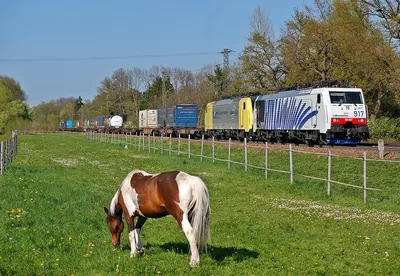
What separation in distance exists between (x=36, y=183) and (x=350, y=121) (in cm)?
1824

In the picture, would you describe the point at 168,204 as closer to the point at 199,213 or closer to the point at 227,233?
the point at 199,213

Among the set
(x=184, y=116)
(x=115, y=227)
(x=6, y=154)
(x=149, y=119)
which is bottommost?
(x=115, y=227)

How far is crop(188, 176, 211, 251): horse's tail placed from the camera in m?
8.34

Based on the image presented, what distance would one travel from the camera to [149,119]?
72.8m

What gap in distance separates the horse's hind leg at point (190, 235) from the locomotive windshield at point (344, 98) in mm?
23366

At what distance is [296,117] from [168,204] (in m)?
25.9

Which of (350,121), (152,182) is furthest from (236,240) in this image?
(350,121)

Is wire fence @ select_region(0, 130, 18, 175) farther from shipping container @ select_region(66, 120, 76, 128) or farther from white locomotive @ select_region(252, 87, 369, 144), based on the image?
shipping container @ select_region(66, 120, 76, 128)

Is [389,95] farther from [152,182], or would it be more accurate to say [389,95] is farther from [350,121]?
[152,182]

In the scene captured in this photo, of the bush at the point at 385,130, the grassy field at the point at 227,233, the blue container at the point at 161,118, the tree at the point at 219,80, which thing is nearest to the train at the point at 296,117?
the bush at the point at 385,130

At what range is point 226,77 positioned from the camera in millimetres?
87875

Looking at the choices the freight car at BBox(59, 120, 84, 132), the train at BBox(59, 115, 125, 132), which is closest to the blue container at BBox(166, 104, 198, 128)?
the train at BBox(59, 115, 125, 132)

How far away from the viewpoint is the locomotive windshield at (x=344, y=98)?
30359mm

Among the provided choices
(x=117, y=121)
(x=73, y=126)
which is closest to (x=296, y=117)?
(x=117, y=121)
